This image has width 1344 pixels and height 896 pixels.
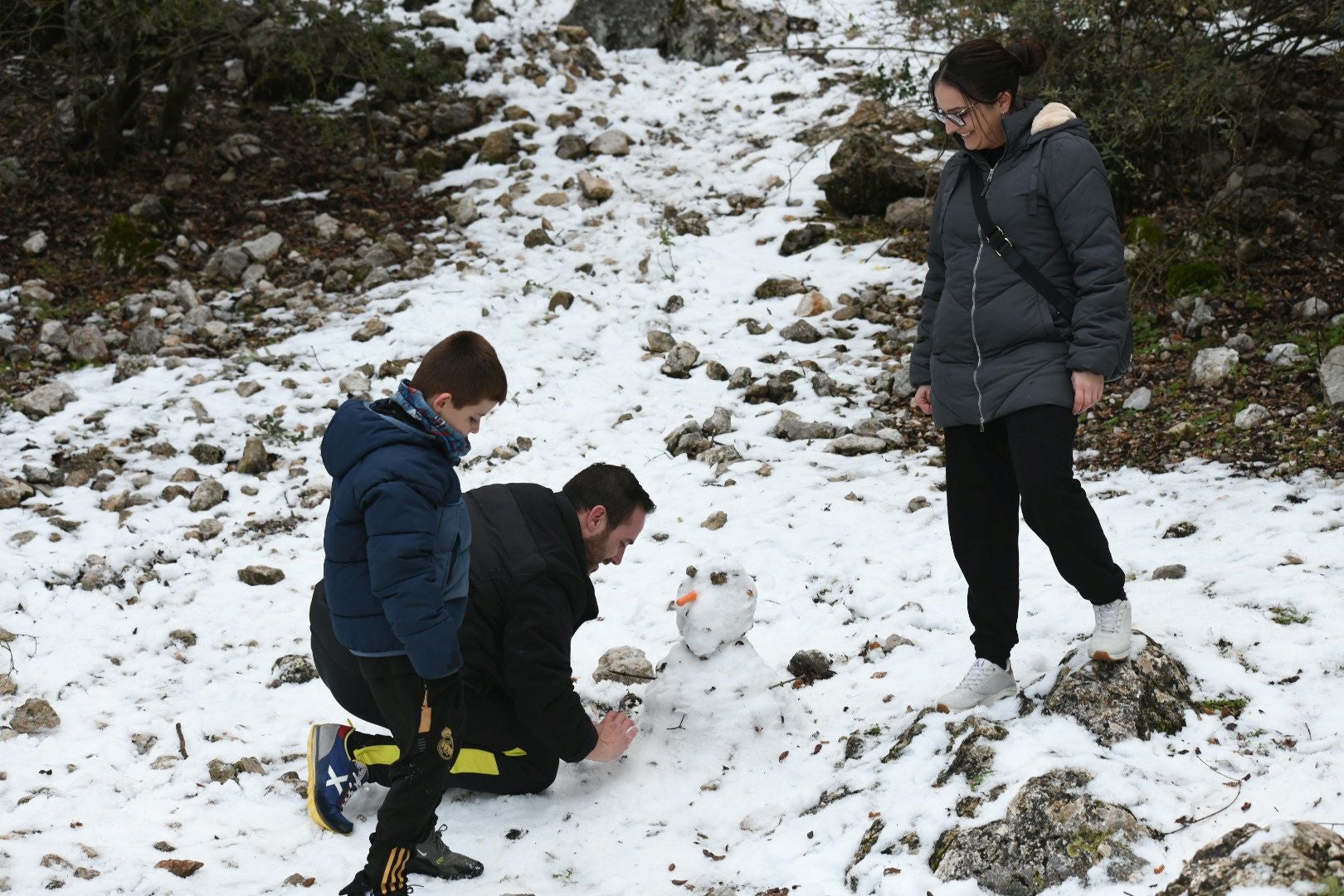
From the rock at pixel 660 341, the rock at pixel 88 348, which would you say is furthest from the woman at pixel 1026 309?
the rock at pixel 88 348

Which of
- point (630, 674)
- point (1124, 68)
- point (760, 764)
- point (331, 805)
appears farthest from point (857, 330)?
point (331, 805)

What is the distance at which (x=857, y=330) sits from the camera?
7426 mm

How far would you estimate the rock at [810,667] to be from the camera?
420 cm

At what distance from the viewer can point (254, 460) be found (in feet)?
20.6

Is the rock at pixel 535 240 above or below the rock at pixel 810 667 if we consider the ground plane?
above

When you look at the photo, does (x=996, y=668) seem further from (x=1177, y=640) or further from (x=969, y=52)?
(x=969, y=52)

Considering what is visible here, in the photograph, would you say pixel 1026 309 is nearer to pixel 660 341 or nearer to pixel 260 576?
pixel 260 576

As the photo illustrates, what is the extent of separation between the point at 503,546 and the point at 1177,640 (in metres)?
2.36

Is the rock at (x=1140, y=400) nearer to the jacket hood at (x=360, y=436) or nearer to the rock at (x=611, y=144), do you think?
the jacket hood at (x=360, y=436)

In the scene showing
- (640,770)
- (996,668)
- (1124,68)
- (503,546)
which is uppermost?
(1124,68)

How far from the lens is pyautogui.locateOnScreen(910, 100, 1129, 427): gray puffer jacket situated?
114 inches

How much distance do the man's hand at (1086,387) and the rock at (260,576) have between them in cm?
403

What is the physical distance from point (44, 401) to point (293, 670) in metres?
3.58

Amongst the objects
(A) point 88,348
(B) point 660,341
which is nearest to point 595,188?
(B) point 660,341
